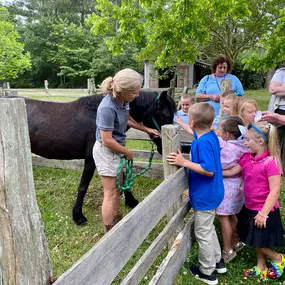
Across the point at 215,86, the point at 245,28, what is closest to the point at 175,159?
the point at 215,86

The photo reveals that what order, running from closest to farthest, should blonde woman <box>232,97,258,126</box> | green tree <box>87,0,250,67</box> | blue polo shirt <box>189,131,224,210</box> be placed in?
blue polo shirt <box>189,131,224,210</box>, blonde woman <box>232,97,258,126</box>, green tree <box>87,0,250,67</box>

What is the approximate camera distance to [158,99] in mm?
3305

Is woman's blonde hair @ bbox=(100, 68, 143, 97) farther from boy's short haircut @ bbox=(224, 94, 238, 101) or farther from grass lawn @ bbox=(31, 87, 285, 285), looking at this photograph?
grass lawn @ bbox=(31, 87, 285, 285)

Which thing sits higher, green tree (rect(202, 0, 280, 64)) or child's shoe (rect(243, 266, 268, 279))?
green tree (rect(202, 0, 280, 64))

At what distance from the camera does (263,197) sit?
7.79ft

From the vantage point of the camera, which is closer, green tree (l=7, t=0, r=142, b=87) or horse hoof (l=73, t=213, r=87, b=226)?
horse hoof (l=73, t=213, r=87, b=226)

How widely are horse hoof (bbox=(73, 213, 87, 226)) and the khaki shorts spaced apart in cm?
123

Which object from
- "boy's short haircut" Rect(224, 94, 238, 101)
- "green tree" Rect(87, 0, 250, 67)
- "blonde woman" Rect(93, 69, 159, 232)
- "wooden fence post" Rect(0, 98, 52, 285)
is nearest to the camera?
"wooden fence post" Rect(0, 98, 52, 285)

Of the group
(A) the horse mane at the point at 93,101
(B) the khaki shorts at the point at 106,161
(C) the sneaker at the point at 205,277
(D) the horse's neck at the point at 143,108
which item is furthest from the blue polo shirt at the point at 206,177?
(A) the horse mane at the point at 93,101

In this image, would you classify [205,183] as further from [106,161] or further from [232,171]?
[106,161]

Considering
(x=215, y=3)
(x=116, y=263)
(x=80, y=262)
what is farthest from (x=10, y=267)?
(x=215, y=3)

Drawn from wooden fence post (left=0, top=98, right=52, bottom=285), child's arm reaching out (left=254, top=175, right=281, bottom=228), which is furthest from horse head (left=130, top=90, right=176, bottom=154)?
wooden fence post (left=0, top=98, right=52, bottom=285)

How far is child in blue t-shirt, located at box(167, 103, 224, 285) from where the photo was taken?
7.16 ft

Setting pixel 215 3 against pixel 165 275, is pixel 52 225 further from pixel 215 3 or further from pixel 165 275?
pixel 215 3
